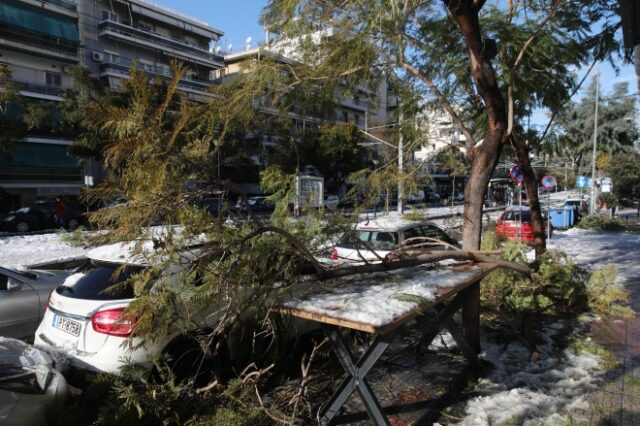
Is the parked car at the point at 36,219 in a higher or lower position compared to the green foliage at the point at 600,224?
higher

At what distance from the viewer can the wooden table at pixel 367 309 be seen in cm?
308

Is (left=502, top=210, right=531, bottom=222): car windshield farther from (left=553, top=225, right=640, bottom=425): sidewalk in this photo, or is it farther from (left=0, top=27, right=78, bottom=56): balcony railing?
(left=0, top=27, right=78, bottom=56): balcony railing

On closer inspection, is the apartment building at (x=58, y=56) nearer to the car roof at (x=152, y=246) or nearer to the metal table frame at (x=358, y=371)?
the car roof at (x=152, y=246)

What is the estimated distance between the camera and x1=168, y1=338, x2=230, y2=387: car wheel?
13.4 ft

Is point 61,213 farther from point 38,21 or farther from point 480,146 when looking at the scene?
point 480,146

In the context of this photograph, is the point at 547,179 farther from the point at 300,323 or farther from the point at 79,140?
the point at 79,140

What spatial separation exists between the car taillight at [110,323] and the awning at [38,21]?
1436 inches

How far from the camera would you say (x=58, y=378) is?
349cm

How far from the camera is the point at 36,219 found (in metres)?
22.3

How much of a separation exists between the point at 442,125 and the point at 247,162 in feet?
78.3

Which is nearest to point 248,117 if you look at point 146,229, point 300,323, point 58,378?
point 300,323

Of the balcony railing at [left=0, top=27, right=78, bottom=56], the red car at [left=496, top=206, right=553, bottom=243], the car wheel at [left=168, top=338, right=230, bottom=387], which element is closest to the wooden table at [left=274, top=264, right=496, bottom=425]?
the car wheel at [left=168, top=338, right=230, bottom=387]

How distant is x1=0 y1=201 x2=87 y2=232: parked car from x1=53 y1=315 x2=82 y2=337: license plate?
18.5m

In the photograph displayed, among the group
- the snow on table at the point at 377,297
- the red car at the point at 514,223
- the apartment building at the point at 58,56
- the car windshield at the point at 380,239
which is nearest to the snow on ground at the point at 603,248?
the red car at the point at 514,223
